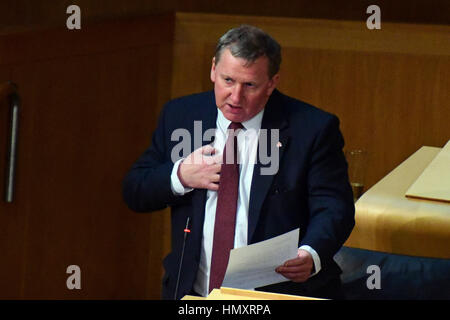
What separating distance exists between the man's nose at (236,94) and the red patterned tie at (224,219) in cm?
15

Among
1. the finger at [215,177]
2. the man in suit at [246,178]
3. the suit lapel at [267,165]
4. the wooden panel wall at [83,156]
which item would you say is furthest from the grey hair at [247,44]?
the wooden panel wall at [83,156]

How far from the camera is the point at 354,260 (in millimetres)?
3287

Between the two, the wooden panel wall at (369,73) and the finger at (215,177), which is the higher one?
the wooden panel wall at (369,73)

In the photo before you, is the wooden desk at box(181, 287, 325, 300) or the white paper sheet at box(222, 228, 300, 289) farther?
the white paper sheet at box(222, 228, 300, 289)

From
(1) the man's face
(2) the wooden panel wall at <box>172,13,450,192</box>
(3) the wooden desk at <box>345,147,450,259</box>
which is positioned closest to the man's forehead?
(1) the man's face

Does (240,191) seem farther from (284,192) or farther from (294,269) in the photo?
(294,269)

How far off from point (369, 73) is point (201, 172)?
1.92 meters

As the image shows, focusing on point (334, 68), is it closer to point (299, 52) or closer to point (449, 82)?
point (299, 52)

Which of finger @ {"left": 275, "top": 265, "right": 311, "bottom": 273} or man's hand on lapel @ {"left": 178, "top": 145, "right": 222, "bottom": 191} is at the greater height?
man's hand on lapel @ {"left": 178, "top": 145, "right": 222, "bottom": 191}

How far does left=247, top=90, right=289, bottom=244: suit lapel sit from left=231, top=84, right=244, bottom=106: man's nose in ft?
0.50

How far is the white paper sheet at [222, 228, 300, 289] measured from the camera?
6.75ft

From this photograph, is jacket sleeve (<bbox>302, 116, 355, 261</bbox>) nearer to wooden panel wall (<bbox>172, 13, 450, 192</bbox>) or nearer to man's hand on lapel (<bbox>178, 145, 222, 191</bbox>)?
man's hand on lapel (<bbox>178, 145, 222, 191</bbox>)

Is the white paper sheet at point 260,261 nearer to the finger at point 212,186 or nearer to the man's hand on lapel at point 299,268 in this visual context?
the man's hand on lapel at point 299,268

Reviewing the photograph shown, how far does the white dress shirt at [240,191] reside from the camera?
7.88 feet
